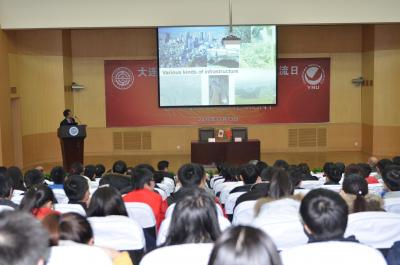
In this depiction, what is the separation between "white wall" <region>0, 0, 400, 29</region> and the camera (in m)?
11.6

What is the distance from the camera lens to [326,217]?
8.11 ft

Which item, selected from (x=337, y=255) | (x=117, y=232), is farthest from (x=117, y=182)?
(x=337, y=255)

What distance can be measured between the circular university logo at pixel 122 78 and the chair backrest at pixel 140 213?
1039 centimetres

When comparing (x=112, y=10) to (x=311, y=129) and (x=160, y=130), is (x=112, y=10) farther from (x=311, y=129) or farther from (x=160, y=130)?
(x=311, y=129)

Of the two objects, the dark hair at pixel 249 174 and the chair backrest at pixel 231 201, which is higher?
the dark hair at pixel 249 174

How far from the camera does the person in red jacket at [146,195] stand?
4609mm

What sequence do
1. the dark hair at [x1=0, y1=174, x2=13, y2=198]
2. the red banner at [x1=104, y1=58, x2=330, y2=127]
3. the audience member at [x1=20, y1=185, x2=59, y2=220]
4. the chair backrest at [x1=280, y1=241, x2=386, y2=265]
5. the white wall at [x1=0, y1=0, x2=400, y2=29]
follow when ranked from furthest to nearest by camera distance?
the red banner at [x1=104, y1=58, x2=330, y2=127] → the white wall at [x1=0, y1=0, x2=400, y2=29] → the dark hair at [x1=0, y1=174, x2=13, y2=198] → the audience member at [x1=20, y1=185, x2=59, y2=220] → the chair backrest at [x1=280, y1=241, x2=386, y2=265]

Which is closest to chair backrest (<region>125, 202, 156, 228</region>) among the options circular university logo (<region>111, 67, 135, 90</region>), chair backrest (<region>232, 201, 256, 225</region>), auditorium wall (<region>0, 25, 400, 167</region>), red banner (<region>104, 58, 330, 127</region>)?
chair backrest (<region>232, 201, 256, 225</region>)

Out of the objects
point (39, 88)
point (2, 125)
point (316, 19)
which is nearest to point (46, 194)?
point (2, 125)

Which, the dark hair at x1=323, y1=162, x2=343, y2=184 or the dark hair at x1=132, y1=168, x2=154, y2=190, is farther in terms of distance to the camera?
the dark hair at x1=323, y1=162, x2=343, y2=184

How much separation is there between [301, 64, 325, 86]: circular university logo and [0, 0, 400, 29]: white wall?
8.87 ft

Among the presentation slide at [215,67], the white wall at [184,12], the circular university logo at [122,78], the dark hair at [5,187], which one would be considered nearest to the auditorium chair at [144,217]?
the dark hair at [5,187]

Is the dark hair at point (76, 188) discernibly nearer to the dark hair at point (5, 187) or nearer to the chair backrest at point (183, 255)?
the dark hair at point (5, 187)

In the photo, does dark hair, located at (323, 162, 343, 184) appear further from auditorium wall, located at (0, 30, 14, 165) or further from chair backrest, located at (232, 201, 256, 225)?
auditorium wall, located at (0, 30, 14, 165)
